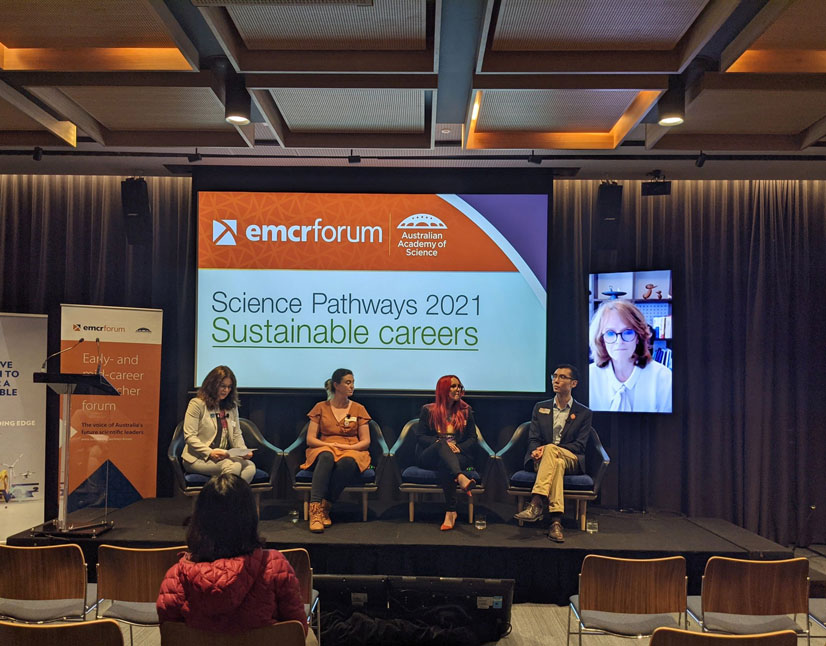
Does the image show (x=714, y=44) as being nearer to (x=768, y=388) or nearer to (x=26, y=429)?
(x=768, y=388)

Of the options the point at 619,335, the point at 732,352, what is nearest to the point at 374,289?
the point at 619,335

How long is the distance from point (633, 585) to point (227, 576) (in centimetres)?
197

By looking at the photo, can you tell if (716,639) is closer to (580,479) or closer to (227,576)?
(227,576)

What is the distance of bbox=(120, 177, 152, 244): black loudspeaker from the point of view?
6.33m

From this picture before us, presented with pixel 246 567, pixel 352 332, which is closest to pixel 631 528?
pixel 352 332

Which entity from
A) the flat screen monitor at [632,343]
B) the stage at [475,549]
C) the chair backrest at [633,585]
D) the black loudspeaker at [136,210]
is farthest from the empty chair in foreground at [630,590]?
the black loudspeaker at [136,210]

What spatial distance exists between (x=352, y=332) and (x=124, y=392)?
6.80 feet

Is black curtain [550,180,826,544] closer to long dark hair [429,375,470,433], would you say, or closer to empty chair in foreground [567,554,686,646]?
long dark hair [429,375,470,433]

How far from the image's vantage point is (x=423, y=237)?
→ 6398 millimetres

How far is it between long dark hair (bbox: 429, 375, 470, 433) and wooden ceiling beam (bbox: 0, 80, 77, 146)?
11.1ft

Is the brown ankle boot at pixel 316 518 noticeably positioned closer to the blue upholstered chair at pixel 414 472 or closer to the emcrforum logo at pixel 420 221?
the blue upholstered chair at pixel 414 472

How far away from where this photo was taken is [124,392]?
6137mm

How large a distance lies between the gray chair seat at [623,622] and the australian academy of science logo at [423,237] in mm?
3687

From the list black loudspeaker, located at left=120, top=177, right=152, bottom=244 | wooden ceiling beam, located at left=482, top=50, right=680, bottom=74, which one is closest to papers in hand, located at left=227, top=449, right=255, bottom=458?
black loudspeaker, located at left=120, top=177, right=152, bottom=244
